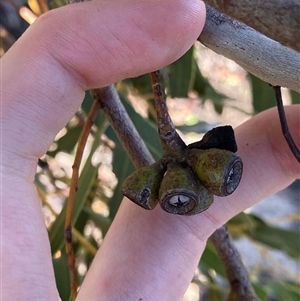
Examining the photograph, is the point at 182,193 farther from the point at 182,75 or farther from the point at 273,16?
the point at 182,75

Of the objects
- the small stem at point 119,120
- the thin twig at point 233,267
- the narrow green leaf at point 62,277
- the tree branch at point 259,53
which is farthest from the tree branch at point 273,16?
the narrow green leaf at point 62,277

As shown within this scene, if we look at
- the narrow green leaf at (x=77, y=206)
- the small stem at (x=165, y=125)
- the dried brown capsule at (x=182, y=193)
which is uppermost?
the small stem at (x=165, y=125)

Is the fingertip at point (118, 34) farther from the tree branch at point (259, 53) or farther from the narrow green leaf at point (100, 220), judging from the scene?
the narrow green leaf at point (100, 220)

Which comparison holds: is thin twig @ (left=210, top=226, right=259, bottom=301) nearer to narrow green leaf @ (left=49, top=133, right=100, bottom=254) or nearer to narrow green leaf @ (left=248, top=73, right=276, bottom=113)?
narrow green leaf @ (left=49, top=133, right=100, bottom=254)

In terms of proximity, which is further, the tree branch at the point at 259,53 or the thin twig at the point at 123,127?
the thin twig at the point at 123,127

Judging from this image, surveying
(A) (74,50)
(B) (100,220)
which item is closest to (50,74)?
(A) (74,50)

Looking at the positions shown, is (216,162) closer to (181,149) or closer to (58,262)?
(181,149)
